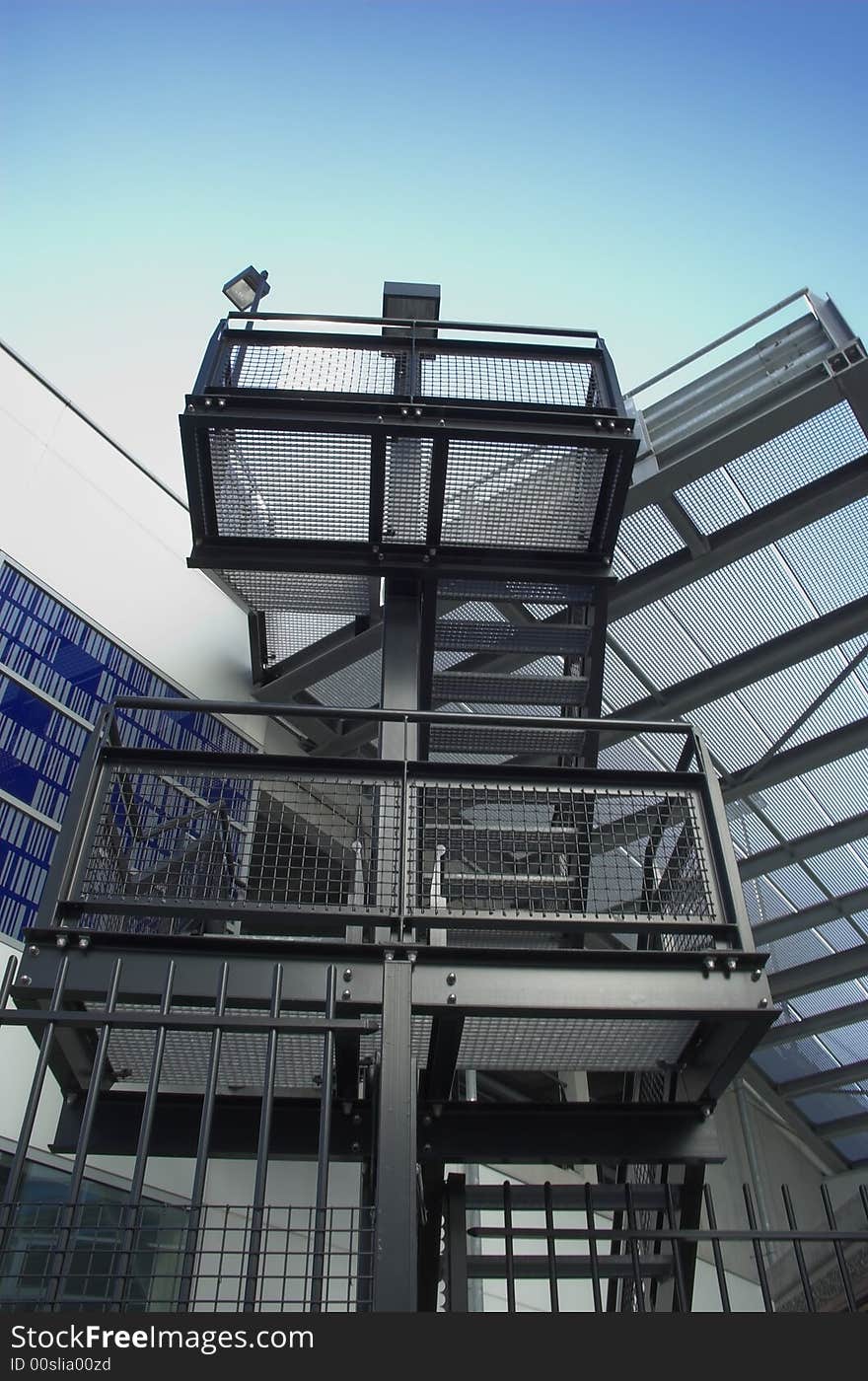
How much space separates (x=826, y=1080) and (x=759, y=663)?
1200 cm

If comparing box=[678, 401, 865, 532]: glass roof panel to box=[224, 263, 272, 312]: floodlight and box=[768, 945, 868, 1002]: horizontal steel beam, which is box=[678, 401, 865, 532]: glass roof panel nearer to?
box=[224, 263, 272, 312]: floodlight

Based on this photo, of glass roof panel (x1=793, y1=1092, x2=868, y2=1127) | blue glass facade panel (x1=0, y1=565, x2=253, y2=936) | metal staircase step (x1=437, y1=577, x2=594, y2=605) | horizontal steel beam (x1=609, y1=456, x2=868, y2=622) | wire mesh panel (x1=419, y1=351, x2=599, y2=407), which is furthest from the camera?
glass roof panel (x1=793, y1=1092, x2=868, y2=1127)

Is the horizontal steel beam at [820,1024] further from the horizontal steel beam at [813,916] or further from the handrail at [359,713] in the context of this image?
the handrail at [359,713]

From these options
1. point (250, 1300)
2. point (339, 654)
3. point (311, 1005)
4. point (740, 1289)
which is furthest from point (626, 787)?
point (740, 1289)

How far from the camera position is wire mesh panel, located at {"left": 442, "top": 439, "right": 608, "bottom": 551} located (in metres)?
6.13

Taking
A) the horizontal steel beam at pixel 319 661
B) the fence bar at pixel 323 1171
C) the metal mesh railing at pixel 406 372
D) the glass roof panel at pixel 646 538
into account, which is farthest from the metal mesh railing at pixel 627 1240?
the glass roof panel at pixel 646 538

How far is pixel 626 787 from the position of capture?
4.99 m

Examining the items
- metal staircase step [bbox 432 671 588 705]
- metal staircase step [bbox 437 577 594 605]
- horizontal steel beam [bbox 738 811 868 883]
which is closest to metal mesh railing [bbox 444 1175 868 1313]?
metal staircase step [bbox 432 671 588 705]

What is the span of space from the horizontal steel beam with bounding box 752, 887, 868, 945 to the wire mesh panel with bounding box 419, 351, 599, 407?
9.83 meters

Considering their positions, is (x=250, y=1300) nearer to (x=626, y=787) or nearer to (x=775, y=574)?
(x=626, y=787)

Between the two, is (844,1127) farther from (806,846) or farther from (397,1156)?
(397,1156)

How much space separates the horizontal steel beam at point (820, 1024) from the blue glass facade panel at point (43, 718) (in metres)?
11.8

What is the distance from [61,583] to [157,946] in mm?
5983

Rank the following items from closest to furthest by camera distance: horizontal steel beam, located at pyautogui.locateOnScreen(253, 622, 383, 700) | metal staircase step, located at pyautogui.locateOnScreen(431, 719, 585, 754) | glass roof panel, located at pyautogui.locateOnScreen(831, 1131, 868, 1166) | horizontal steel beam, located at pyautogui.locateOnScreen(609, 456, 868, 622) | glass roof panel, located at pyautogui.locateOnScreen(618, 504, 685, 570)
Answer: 1. metal staircase step, located at pyautogui.locateOnScreen(431, 719, 585, 754)
2. horizontal steel beam, located at pyautogui.locateOnScreen(609, 456, 868, 622)
3. glass roof panel, located at pyautogui.locateOnScreen(618, 504, 685, 570)
4. horizontal steel beam, located at pyautogui.locateOnScreen(253, 622, 383, 700)
5. glass roof panel, located at pyautogui.locateOnScreen(831, 1131, 868, 1166)
